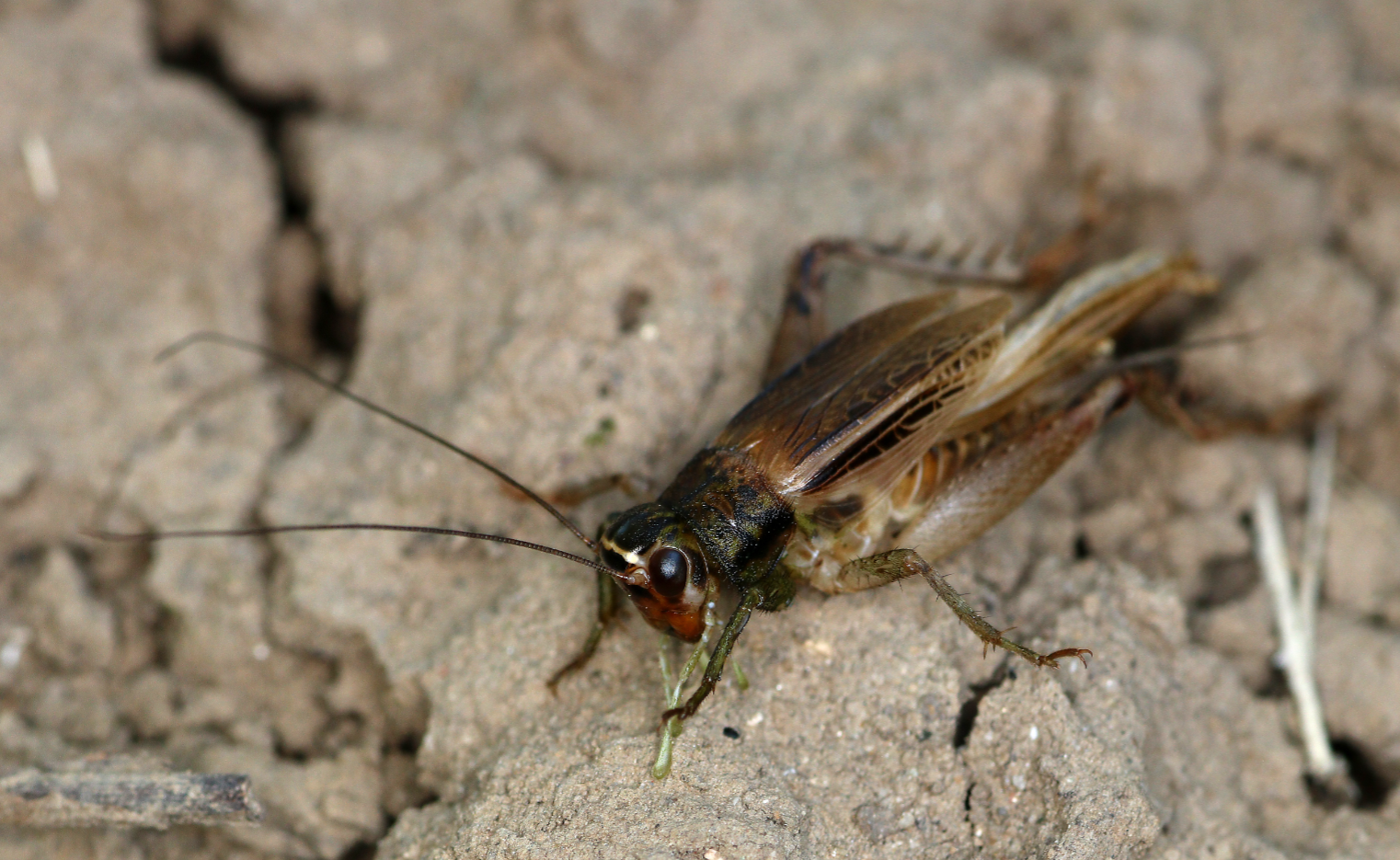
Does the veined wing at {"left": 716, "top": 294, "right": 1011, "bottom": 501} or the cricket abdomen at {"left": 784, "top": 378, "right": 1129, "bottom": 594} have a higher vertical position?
the veined wing at {"left": 716, "top": 294, "right": 1011, "bottom": 501}

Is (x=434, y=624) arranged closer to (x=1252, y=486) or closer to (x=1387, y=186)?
(x=1252, y=486)

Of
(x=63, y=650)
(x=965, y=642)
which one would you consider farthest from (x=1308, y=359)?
(x=63, y=650)

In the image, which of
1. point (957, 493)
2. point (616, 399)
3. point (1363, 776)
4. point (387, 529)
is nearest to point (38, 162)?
point (387, 529)

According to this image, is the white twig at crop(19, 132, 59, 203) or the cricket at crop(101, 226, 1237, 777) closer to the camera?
the cricket at crop(101, 226, 1237, 777)

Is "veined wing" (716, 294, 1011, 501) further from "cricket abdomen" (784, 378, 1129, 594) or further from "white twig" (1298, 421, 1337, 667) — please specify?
"white twig" (1298, 421, 1337, 667)

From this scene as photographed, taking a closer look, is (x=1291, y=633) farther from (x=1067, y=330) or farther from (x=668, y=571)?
(x=668, y=571)

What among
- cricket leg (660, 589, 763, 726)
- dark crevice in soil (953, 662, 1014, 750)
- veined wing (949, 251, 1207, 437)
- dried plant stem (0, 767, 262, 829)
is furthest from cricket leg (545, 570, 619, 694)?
veined wing (949, 251, 1207, 437)
